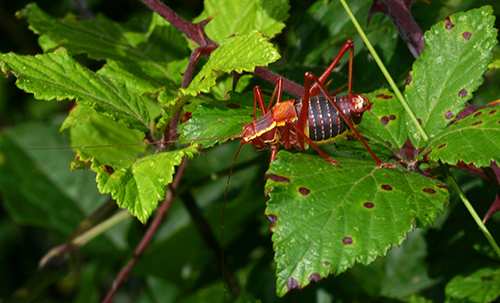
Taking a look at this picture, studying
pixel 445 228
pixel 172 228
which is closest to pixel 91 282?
pixel 172 228

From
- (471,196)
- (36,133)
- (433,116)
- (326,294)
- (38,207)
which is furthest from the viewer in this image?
(36,133)

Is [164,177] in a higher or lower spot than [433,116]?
higher

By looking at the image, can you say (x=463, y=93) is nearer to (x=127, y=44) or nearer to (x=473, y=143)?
(x=473, y=143)

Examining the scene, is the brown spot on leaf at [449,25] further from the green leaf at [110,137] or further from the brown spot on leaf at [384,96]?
the green leaf at [110,137]

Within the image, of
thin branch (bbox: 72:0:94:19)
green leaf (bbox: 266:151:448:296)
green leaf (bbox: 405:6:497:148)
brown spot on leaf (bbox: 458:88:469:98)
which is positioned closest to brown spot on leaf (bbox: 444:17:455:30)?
green leaf (bbox: 405:6:497:148)

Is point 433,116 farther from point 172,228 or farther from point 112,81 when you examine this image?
point 172,228

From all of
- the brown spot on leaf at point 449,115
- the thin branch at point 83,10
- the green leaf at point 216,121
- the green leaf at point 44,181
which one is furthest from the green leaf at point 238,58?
the green leaf at point 44,181

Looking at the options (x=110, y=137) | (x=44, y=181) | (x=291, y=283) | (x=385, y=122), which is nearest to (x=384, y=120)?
(x=385, y=122)

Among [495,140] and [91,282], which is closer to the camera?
[495,140]
